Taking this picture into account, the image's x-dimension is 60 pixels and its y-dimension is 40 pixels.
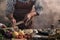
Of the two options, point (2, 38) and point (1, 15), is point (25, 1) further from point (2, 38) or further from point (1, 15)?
point (2, 38)

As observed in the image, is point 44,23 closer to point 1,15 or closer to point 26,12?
point 26,12

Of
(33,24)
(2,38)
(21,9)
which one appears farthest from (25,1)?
(2,38)

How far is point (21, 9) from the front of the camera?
278 cm

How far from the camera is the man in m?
2.78

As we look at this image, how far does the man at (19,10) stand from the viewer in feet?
9.11

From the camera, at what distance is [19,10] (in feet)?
9.13

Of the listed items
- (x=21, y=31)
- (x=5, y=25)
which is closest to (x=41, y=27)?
(x=21, y=31)

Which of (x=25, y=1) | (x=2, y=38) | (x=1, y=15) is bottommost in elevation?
(x=2, y=38)

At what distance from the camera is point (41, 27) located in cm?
276

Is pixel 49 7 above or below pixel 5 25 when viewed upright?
above

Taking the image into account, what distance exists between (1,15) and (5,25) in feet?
0.44

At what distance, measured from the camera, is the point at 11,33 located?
2.72 m

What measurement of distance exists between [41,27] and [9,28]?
0.39 meters

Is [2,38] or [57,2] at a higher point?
[57,2]
